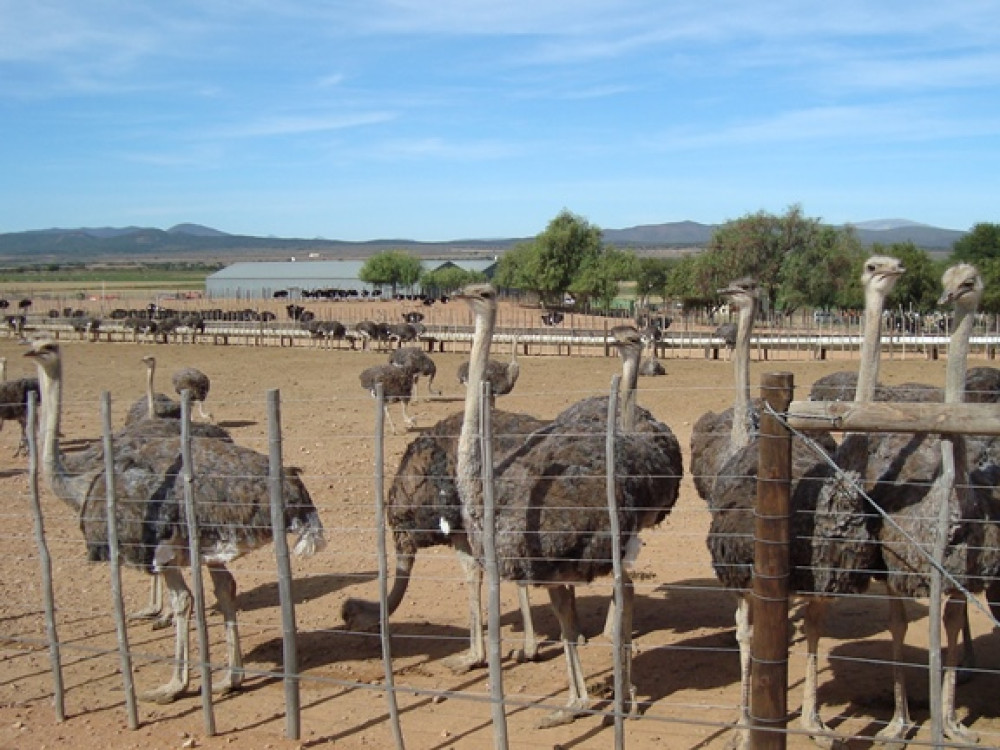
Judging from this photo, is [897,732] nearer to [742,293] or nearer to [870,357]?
[870,357]

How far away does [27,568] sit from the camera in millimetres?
8938

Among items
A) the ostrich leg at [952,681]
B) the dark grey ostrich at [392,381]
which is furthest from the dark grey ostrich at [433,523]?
the dark grey ostrich at [392,381]

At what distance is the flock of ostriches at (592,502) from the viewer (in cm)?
516

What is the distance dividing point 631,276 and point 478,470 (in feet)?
196

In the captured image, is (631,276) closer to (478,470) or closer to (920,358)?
(920,358)

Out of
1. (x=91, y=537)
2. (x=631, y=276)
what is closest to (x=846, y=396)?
(x=91, y=537)

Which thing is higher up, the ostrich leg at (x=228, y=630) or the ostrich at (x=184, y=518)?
the ostrich at (x=184, y=518)

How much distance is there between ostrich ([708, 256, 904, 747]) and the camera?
5.18 meters

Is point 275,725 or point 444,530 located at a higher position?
point 444,530

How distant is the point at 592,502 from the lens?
607cm

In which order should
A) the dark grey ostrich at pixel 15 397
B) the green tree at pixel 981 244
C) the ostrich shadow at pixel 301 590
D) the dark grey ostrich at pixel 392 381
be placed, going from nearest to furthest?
the ostrich shadow at pixel 301 590, the dark grey ostrich at pixel 15 397, the dark grey ostrich at pixel 392 381, the green tree at pixel 981 244

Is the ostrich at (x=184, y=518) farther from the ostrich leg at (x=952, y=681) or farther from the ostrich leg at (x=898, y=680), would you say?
the ostrich leg at (x=952, y=681)

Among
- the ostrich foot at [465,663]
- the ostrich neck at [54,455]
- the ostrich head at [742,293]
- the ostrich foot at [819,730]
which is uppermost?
the ostrich head at [742,293]

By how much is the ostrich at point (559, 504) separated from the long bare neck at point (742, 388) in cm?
51
